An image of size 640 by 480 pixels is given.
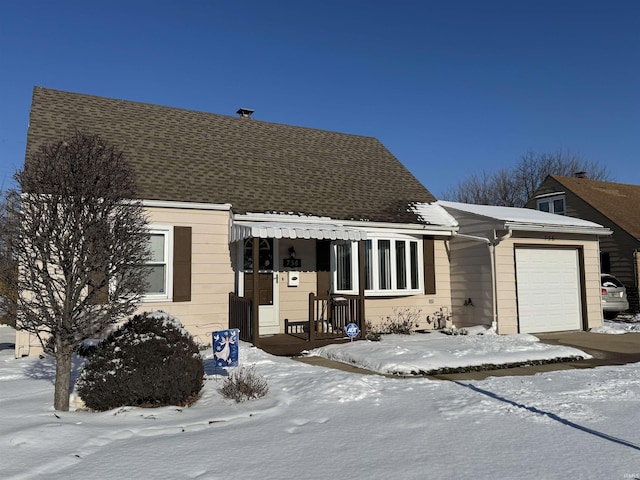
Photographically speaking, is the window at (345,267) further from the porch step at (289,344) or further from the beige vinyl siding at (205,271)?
the beige vinyl siding at (205,271)

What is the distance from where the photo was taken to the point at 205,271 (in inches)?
433

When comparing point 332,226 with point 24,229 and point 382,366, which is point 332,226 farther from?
point 24,229

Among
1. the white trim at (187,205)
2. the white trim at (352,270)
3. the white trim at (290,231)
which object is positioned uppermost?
the white trim at (187,205)

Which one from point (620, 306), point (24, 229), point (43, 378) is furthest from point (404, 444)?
point (620, 306)

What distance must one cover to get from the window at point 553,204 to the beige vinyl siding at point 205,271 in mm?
18538

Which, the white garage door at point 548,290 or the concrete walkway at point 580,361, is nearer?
the concrete walkway at point 580,361

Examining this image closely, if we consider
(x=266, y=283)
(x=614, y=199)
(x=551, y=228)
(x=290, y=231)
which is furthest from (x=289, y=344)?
(x=614, y=199)

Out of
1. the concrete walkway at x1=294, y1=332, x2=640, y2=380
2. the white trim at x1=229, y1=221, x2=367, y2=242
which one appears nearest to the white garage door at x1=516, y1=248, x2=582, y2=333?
the concrete walkway at x1=294, y1=332, x2=640, y2=380

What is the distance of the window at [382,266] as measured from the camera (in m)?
12.3

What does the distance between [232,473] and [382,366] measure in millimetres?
4655

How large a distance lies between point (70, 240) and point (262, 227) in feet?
16.5

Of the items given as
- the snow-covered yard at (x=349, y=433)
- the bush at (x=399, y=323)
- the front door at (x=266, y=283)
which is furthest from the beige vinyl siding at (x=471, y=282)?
the snow-covered yard at (x=349, y=433)

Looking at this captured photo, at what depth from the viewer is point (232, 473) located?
3.87 m

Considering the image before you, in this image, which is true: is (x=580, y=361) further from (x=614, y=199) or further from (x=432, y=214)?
(x=614, y=199)
